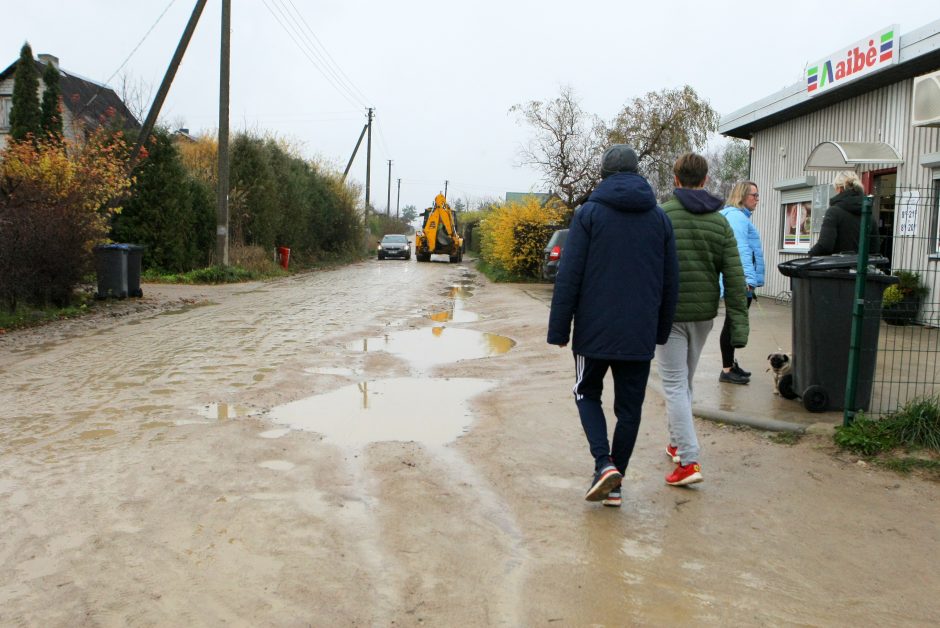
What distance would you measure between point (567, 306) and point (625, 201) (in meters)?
0.61

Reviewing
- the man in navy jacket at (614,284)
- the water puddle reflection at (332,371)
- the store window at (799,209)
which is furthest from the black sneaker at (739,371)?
the store window at (799,209)

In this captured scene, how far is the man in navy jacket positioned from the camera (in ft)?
14.0

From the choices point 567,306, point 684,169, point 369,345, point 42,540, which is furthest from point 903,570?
point 369,345

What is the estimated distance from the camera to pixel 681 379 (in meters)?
4.80

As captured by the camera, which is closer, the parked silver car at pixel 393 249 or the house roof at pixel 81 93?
the house roof at pixel 81 93

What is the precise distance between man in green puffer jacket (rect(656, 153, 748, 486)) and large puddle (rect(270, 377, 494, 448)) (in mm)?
1681

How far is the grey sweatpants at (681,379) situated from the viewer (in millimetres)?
4762

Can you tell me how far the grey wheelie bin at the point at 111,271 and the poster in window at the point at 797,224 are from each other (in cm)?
1254

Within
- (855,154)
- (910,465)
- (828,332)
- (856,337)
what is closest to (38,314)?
(828,332)

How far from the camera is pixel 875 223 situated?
571 centimetres

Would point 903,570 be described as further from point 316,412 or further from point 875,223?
point 316,412

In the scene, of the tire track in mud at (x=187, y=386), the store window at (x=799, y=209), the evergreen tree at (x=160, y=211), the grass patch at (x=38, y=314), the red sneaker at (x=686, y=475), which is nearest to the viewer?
the tire track in mud at (x=187, y=386)

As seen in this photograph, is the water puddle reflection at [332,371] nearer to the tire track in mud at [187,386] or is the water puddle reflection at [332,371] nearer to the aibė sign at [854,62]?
the tire track in mud at [187,386]

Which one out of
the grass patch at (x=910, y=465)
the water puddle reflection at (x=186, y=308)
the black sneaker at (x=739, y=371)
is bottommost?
the grass patch at (x=910, y=465)
